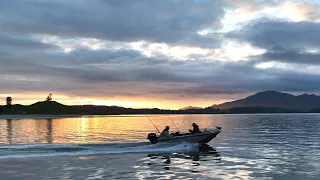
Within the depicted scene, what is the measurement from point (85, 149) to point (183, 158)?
10.3 meters

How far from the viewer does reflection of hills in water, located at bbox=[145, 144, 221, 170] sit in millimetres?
26906

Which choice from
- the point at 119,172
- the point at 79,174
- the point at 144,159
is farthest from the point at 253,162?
the point at 79,174

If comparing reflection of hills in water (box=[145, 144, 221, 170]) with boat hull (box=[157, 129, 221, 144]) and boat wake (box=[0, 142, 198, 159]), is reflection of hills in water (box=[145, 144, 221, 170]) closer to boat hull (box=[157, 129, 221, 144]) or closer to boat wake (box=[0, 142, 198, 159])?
boat wake (box=[0, 142, 198, 159])

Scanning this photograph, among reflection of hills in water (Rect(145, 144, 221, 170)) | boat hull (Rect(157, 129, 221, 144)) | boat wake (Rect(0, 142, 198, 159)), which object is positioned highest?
boat hull (Rect(157, 129, 221, 144))

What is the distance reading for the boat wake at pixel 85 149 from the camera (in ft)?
102

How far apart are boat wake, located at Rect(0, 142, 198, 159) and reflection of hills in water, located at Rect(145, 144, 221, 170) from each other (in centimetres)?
206

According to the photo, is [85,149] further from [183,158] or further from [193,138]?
[193,138]

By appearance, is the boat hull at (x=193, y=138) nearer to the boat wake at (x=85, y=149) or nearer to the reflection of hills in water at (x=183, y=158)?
the boat wake at (x=85, y=149)

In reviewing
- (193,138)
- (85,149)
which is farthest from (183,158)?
(85,149)

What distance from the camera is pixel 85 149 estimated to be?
111 feet

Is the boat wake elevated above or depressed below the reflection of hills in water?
above

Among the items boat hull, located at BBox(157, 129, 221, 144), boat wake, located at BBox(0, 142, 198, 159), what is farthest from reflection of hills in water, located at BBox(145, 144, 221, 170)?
boat hull, located at BBox(157, 129, 221, 144)

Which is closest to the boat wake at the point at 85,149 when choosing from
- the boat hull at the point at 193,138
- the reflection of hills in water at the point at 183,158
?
the boat hull at the point at 193,138

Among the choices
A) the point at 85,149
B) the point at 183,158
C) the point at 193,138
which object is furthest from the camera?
the point at 193,138
